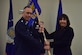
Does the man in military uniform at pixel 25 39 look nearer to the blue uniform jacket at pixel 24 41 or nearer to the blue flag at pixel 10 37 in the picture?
the blue uniform jacket at pixel 24 41

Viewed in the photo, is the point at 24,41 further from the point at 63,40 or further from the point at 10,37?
the point at 10,37

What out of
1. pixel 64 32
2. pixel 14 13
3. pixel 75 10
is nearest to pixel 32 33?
pixel 64 32

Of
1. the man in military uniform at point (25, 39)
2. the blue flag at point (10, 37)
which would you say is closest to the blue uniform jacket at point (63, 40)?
the man in military uniform at point (25, 39)

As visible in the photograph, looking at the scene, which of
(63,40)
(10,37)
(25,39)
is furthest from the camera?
(10,37)

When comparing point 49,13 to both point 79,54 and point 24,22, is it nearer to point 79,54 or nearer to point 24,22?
point 79,54

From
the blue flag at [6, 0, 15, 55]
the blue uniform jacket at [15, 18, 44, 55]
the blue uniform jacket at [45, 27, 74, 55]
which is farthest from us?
the blue flag at [6, 0, 15, 55]

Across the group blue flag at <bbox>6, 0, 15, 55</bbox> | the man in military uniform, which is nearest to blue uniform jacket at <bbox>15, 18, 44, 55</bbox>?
the man in military uniform

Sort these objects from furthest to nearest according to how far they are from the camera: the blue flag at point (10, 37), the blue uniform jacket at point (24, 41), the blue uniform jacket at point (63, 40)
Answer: the blue flag at point (10, 37), the blue uniform jacket at point (63, 40), the blue uniform jacket at point (24, 41)

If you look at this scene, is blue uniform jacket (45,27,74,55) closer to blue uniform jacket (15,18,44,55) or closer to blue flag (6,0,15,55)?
blue uniform jacket (15,18,44,55)

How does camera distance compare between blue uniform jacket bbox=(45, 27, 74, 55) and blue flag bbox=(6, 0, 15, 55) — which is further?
blue flag bbox=(6, 0, 15, 55)

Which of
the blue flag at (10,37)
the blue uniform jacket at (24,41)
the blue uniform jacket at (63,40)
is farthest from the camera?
the blue flag at (10,37)

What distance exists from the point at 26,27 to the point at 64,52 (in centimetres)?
93

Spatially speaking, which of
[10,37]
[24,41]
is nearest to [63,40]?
[24,41]

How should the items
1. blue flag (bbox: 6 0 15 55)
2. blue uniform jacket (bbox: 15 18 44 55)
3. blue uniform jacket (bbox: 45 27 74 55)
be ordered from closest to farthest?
1. blue uniform jacket (bbox: 15 18 44 55)
2. blue uniform jacket (bbox: 45 27 74 55)
3. blue flag (bbox: 6 0 15 55)
